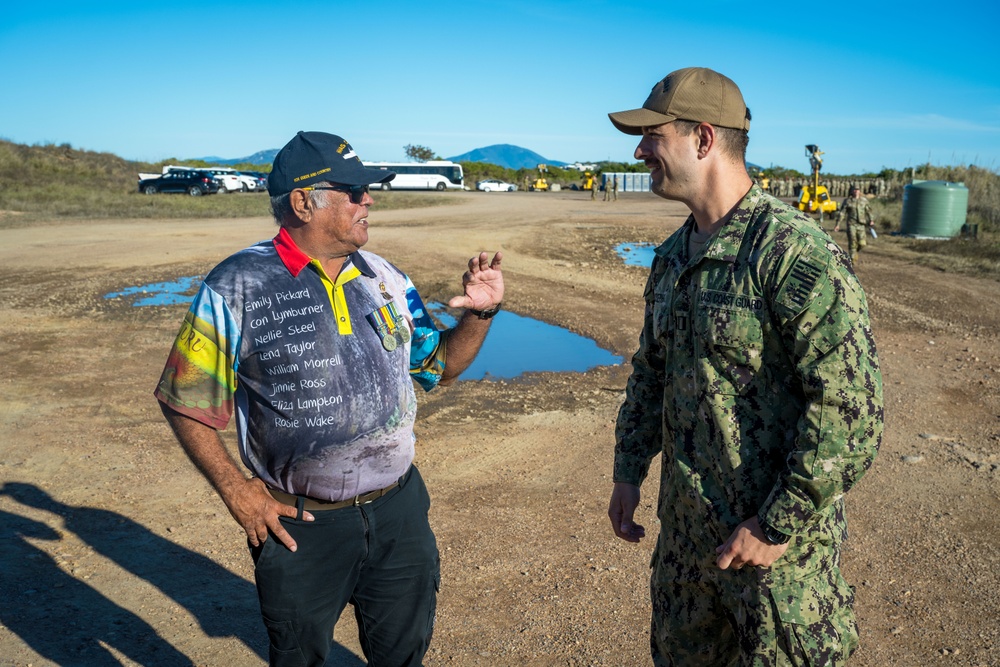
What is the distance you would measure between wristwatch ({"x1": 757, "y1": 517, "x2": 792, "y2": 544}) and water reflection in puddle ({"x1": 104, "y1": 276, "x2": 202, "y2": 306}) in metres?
10.1

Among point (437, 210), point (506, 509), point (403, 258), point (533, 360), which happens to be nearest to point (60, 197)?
point (437, 210)

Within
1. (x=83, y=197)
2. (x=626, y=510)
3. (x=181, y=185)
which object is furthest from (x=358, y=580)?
(x=181, y=185)

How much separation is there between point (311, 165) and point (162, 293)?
9.93 m

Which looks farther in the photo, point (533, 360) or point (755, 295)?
point (533, 360)

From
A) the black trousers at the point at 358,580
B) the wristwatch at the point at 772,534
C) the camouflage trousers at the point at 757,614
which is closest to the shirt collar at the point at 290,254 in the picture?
the black trousers at the point at 358,580

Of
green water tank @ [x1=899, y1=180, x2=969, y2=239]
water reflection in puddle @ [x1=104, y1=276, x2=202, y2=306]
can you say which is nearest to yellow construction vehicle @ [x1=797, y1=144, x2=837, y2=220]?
green water tank @ [x1=899, y1=180, x2=969, y2=239]

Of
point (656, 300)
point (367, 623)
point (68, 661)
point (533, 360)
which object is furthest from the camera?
point (533, 360)

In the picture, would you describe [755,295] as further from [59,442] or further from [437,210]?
[437,210]

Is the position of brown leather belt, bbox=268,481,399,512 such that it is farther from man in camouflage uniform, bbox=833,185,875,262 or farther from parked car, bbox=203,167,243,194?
parked car, bbox=203,167,243,194

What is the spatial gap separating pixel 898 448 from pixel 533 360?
3.68m

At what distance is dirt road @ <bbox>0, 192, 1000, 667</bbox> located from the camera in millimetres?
3703

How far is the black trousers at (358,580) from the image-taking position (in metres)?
2.54

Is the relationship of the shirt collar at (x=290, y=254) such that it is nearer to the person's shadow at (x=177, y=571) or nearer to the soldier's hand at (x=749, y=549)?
the soldier's hand at (x=749, y=549)

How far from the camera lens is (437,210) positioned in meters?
30.0
